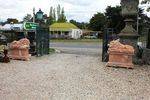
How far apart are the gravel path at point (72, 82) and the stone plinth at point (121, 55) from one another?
58 centimetres

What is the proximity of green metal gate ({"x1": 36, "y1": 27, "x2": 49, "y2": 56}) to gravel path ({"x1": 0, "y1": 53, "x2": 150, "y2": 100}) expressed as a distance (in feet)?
16.6

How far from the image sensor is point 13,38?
23078 millimetres

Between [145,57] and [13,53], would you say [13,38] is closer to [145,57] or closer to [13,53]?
[13,53]

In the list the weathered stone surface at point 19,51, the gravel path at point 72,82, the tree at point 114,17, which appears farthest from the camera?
the tree at point 114,17

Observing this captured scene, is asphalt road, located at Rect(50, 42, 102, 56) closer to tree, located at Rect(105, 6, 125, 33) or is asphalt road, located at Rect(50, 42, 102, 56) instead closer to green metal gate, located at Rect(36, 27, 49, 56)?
green metal gate, located at Rect(36, 27, 49, 56)

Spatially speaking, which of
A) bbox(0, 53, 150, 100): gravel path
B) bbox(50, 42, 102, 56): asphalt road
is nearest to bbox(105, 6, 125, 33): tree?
bbox(50, 42, 102, 56): asphalt road

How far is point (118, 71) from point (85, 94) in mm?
5421

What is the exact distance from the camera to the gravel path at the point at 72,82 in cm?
989

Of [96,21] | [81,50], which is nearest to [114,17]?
[96,21]

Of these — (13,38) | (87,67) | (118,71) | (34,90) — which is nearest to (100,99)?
(34,90)

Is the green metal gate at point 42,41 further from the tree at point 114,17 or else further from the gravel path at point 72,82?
the tree at point 114,17

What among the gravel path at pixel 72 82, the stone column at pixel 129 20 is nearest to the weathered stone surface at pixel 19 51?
the gravel path at pixel 72 82

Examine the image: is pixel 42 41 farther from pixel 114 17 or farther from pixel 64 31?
pixel 64 31

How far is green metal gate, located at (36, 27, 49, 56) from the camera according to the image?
21.6 m
